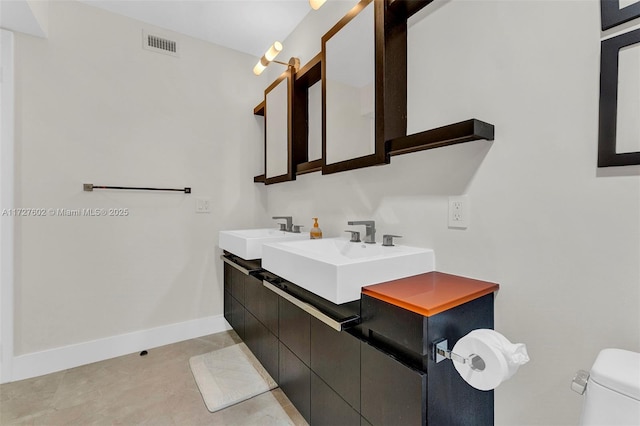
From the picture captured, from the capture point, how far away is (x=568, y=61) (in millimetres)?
858

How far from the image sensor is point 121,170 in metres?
2.08

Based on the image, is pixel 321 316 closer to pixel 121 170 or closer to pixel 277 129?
pixel 277 129

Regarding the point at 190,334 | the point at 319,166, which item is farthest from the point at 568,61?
the point at 190,334

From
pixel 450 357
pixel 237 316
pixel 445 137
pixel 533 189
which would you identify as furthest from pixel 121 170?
pixel 533 189

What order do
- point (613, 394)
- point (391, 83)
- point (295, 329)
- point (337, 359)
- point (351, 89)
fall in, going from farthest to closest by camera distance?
point (351, 89) → point (295, 329) → point (391, 83) → point (337, 359) → point (613, 394)

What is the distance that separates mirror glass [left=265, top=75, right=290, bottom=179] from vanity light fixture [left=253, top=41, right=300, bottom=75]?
11 centimetres

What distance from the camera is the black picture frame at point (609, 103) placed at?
0.77 meters

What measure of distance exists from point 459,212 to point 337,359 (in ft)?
2.44

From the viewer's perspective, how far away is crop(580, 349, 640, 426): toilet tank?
0.57 m

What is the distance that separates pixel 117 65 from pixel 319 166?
164 centimetres

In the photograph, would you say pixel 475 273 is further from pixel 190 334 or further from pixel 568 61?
pixel 190 334

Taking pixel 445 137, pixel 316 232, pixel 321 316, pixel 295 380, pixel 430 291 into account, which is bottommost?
pixel 295 380

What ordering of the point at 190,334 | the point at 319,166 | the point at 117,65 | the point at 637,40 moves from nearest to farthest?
the point at 637,40 < the point at 319,166 < the point at 117,65 < the point at 190,334

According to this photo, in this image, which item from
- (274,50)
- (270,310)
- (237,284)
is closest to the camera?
(270,310)
